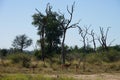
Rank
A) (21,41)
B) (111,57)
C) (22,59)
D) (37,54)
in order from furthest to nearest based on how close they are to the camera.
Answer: (21,41)
(37,54)
(111,57)
(22,59)

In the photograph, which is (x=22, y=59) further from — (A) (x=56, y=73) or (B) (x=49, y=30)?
(B) (x=49, y=30)

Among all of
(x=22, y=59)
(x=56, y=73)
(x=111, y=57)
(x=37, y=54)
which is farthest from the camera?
(x=37, y=54)

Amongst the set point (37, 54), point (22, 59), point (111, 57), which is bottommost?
point (22, 59)

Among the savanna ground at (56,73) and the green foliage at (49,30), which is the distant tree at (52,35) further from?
the savanna ground at (56,73)

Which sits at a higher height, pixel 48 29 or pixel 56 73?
pixel 48 29

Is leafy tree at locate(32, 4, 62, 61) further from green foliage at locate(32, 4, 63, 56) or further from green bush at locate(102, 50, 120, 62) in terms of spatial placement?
green bush at locate(102, 50, 120, 62)

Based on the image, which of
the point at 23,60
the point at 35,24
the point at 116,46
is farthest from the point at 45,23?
the point at 116,46

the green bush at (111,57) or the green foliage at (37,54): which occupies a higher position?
the green foliage at (37,54)

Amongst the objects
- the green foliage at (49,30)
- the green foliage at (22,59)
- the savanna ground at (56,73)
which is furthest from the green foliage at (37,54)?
the savanna ground at (56,73)

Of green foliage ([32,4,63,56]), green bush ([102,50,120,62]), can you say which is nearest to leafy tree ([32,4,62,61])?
green foliage ([32,4,63,56])

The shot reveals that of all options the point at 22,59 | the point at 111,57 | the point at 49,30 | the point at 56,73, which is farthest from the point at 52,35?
the point at 56,73

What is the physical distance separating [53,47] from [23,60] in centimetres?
2402

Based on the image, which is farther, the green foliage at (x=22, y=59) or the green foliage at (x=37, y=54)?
the green foliage at (x=37, y=54)

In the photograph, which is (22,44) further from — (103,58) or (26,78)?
(26,78)
